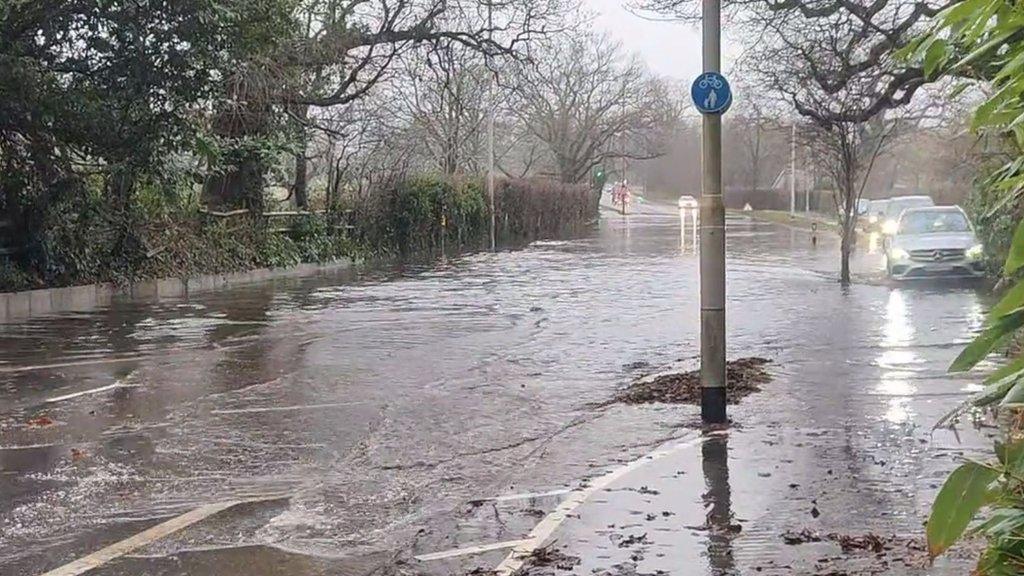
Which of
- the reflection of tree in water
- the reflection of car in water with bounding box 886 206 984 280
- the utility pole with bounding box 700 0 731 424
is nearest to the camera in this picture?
the reflection of tree in water

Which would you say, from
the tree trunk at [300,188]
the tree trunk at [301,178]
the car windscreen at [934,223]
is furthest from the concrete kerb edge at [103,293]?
the car windscreen at [934,223]

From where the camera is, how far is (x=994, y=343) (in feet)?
6.20

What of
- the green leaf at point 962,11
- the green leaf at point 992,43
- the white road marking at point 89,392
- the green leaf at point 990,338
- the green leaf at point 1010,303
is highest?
the green leaf at point 962,11

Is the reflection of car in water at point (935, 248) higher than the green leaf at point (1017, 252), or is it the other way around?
the green leaf at point (1017, 252)

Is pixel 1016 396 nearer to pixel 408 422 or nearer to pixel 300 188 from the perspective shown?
pixel 408 422

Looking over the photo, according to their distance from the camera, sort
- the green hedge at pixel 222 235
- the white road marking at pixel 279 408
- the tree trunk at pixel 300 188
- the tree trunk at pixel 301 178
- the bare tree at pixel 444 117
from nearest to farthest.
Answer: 1. the white road marking at pixel 279 408
2. the green hedge at pixel 222 235
3. the tree trunk at pixel 301 178
4. the tree trunk at pixel 300 188
5. the bare tree at pixel 444 117

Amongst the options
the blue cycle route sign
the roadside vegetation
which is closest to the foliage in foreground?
the blue cycle route sign

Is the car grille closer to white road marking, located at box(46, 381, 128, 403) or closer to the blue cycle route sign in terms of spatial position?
the blue cycle route sign

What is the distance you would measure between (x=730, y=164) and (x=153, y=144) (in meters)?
86.8

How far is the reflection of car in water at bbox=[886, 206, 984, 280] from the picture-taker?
24234 mm

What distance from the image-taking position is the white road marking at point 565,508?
20.8 ft

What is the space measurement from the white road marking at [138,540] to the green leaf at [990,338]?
5.48m

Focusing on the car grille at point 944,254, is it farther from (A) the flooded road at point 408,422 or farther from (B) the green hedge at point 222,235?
(B) the green hedge at point 222,235

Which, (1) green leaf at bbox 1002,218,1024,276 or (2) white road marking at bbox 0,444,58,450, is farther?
(2) white road marking at bbox 0,444,58,450
